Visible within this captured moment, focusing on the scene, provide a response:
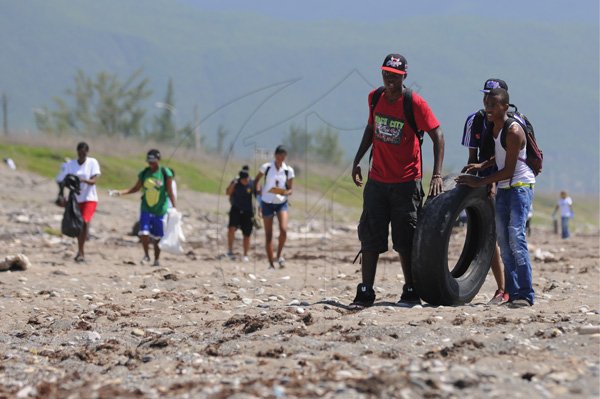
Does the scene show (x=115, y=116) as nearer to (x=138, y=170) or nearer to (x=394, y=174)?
(x=138, y=170)

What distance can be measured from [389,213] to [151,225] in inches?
258

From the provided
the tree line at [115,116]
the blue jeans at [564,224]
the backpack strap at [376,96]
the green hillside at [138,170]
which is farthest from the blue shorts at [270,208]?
the tree line at [115,116]

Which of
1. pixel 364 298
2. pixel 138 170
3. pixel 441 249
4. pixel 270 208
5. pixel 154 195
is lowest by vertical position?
pixel 364 298

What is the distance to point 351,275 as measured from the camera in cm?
1492

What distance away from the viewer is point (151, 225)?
52.4 feet

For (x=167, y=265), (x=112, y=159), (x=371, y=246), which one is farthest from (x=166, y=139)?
(x=371, y=246)

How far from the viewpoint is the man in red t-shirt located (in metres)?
9.68

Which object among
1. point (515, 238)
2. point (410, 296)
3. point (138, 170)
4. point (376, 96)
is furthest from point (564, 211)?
point (138, 170)

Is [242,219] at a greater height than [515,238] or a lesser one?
greater

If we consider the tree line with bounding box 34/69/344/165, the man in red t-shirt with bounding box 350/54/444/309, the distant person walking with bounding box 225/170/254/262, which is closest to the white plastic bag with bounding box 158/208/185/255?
the distant person walking with bounding box 225/170/254/262

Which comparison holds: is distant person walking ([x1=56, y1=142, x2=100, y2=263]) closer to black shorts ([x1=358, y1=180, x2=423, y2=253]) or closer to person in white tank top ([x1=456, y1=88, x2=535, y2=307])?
black shorts ([x1=358, y1=180, x2=423, y2=253])

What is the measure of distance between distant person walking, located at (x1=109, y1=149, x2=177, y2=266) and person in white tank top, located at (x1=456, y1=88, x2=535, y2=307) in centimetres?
660

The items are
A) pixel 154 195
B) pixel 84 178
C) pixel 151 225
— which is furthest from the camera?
pixel 151 225

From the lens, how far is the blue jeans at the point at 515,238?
379 inches
